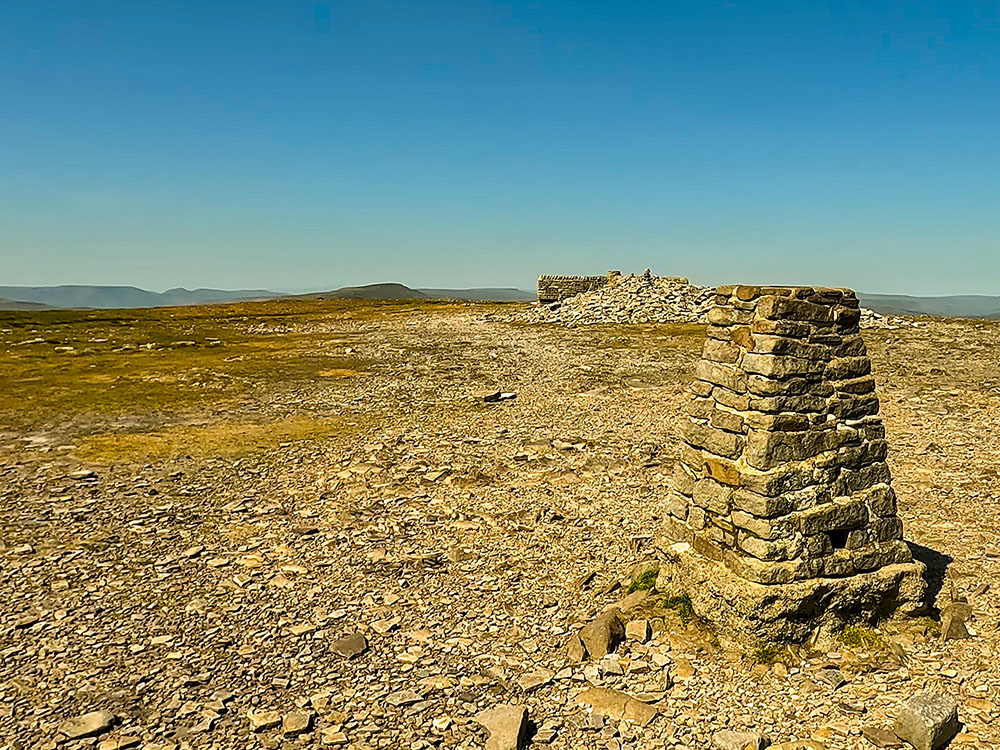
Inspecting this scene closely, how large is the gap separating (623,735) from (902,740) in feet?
8.12

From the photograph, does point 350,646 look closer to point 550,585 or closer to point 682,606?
point 550,585

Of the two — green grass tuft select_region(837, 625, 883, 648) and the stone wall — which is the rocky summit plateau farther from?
the stone wall

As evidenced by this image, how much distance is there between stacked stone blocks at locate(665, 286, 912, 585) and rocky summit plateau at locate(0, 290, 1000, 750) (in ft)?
0.10

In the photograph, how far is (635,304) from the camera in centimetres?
5094

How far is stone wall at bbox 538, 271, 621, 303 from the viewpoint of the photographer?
6061 cm

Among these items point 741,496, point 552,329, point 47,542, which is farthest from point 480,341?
point 741,496

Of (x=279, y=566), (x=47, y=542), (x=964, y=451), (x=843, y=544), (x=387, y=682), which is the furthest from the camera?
(x=964, y=451)

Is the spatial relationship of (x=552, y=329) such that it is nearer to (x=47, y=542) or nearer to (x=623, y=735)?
(x=47, y=542)

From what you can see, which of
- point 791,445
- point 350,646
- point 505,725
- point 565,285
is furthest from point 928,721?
point 565,285

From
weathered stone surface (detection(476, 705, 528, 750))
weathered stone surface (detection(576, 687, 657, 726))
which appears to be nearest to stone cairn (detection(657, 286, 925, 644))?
weathered stone surface (detection(576, 687, 657, 726))

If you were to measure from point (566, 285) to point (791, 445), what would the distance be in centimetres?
5474

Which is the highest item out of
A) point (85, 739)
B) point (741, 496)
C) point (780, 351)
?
point (780, 351)

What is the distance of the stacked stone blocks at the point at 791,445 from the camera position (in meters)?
6.94

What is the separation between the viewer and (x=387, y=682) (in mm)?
6863
